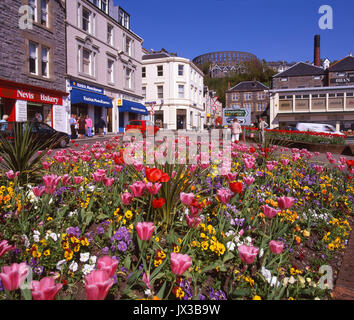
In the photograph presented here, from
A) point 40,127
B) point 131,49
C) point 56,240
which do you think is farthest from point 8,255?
point 131,49

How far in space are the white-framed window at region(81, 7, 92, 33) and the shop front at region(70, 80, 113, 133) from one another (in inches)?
196

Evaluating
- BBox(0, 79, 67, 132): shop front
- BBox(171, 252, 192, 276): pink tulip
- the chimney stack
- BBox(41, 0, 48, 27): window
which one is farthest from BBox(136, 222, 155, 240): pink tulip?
the chimney stack

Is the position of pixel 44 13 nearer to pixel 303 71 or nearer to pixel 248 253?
pixel 248 253

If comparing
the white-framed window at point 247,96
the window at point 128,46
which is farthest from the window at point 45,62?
the white-framed window at point 247,96

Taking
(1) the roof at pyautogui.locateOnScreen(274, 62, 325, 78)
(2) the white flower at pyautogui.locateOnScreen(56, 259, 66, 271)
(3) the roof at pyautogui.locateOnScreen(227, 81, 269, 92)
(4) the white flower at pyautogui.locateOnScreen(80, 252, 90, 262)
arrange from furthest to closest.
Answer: (3) the roof at pyautogui.locateOnScreen(227, 81, 269, 92) < (1) the roof at pyautogui.locateOnScreen(274, 62, 325, 78) < (4) the white flower at pyautogui.locateOnScreen(80, 252, 90, 262) < (2) the white flower at pyautogui.locateOnScreen(56, 259, 66, 271)

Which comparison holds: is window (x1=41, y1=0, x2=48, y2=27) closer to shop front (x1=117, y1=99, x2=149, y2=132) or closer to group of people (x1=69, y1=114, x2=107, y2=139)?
group of people (x1=69, y1=114, x2=107, y2=139)

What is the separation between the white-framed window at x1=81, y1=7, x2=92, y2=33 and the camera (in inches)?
833

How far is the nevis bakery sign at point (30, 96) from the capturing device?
14637mm

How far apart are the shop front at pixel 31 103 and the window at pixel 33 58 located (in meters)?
1.47

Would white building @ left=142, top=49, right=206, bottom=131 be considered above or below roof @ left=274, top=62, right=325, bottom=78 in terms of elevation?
below

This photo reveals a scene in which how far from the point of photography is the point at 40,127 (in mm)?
12078

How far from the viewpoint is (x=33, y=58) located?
16.8 metres

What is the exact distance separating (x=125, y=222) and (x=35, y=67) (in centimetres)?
1859

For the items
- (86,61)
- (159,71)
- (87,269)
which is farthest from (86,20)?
(87,269)
